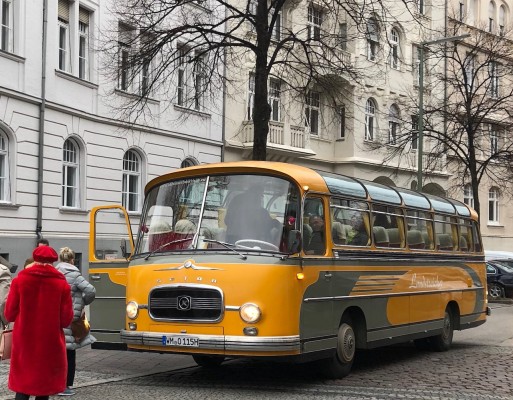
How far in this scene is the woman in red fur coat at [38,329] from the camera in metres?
6.91

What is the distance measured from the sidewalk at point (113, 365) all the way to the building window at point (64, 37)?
11490 millimetres

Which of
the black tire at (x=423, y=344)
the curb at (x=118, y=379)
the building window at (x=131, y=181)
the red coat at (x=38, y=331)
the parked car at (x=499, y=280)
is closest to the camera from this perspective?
the red coat at (x=38, y=331)

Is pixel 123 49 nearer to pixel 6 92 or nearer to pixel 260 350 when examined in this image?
pixel 6 92

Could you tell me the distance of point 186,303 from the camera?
10.0m

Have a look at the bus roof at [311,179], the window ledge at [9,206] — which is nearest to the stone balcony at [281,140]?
the window ledge at [9,206]

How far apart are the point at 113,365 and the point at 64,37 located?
530 inches

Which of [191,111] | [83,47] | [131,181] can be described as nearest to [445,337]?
[131,181]

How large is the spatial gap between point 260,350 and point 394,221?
425cm

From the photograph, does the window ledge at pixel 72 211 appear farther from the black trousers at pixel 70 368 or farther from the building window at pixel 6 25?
the black trousers at pixel 70 368

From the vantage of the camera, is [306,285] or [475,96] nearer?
[306,285]

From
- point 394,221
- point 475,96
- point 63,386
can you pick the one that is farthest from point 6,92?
point 475,96

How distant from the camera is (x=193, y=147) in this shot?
94.3 feet

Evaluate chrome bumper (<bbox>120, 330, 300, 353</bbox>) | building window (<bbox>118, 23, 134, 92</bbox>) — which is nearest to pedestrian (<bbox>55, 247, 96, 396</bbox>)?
chrome bumper (<bbox>120, 330, 300, 353</bbox>)

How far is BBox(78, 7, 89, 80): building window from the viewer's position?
→ 24000 mm
